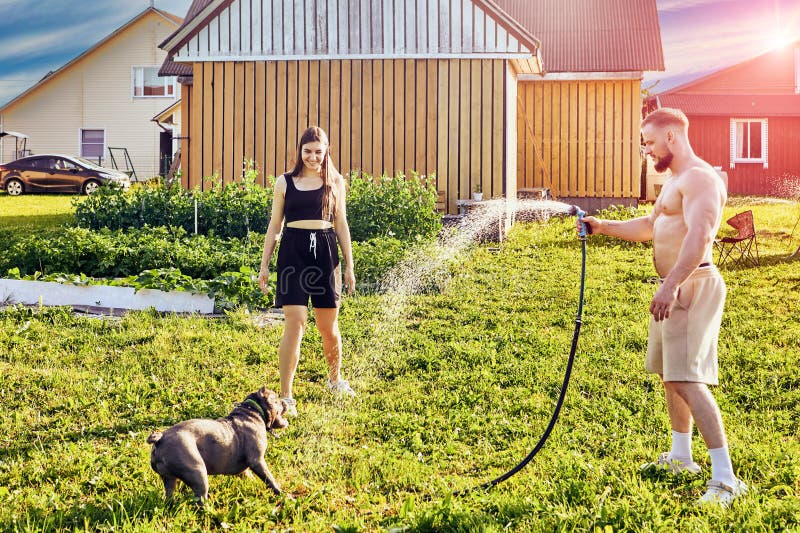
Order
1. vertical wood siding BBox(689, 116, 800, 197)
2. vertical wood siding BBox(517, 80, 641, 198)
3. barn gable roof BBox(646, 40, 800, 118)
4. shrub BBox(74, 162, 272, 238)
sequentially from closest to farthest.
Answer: shrub BBox(74, 162, 272, 238), vertical wood siding BBox(517, 80, 641, 198), vertical wood siding BBox(689, 116, 800, 197), barn gable roof BBox(646, 40, 800, 118)

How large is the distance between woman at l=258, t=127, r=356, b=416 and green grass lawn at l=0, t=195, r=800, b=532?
1.81 feet

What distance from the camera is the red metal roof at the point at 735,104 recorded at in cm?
3000

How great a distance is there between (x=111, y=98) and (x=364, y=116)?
2429cm

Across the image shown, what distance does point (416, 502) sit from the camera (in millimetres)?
4336

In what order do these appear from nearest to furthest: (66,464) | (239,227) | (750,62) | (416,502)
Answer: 1. (416,502)
2. (66,464)
3. (239,227)
4. (750,62)

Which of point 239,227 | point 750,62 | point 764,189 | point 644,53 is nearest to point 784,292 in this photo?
point 239,227

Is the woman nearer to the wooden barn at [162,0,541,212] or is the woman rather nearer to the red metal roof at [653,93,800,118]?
the wooden barn at [162,0,541,212]

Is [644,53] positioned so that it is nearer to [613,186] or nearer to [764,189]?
[613,186]

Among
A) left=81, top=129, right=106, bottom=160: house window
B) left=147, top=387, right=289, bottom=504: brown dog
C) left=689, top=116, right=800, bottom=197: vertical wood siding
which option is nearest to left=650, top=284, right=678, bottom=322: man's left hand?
left=147, top=387, right=289, bottom=504: brown dog

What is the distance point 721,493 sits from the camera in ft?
13.4

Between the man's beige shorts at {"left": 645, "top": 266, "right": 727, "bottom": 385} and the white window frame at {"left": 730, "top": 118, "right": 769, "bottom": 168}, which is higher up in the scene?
the white window frame at {"left": 730, "top": 118, "right": 769, "bottom": 168}

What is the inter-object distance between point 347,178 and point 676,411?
11420 mm

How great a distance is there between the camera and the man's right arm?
467cm

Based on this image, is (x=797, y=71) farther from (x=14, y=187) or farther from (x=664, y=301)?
(x=664, y=301)
